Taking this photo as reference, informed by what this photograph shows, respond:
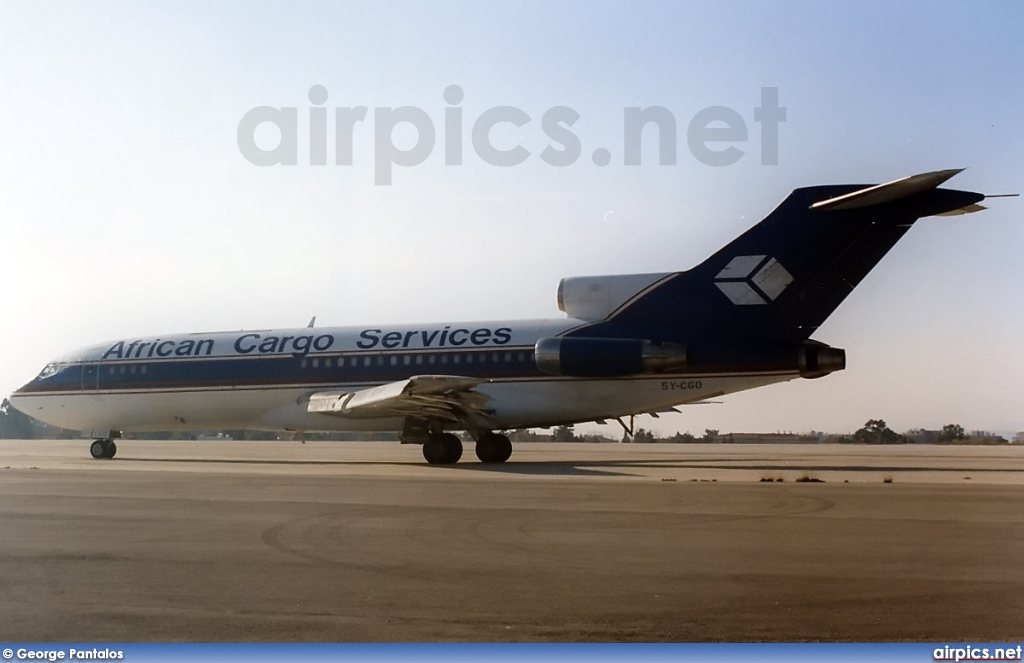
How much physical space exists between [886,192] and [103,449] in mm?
21944

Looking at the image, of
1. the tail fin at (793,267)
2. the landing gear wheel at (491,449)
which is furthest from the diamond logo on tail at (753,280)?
the landing gear wheel at (491,449)

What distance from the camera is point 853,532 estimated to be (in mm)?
10117

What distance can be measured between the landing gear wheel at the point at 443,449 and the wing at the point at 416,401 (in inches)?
18.6

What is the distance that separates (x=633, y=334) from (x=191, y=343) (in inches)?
510

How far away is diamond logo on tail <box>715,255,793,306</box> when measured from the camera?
2147 cm

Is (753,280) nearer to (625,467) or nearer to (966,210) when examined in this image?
(966,210)

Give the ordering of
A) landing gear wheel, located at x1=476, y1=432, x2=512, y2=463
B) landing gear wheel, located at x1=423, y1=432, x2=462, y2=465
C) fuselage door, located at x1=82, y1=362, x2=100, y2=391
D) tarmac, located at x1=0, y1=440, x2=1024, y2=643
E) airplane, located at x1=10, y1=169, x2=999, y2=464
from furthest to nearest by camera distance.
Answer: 1. fuselage door, located at x1=82, y1=362, x2=100, y2=391
2. landing gear wheel, located at x1=476, y1=432, x2=512, y2=463
3. landing gear wheel, located at x1=423, y1=432, x2=462, y2=465
4. airplane, located at x1=10, y1=169, x2=999, y2=464
5. tarmac, located at x1=0, y1=440, x2=1024, y2=643

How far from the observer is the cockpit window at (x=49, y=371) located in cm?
2984

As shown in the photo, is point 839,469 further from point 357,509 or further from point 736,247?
point 357,509

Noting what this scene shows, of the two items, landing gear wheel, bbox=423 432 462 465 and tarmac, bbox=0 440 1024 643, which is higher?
landing gear wheel, bbox=423 432 462 465

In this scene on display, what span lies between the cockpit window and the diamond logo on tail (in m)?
19.8

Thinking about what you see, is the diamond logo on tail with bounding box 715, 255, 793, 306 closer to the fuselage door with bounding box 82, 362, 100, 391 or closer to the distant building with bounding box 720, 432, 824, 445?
the fuselage door with bounding box 82, 362, 100, 391

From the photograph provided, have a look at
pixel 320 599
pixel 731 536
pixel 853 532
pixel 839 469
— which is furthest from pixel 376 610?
pixel 839 469

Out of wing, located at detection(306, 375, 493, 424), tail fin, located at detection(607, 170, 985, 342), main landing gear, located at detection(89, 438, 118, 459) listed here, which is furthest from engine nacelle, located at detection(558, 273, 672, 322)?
main landing gear, located at detection(89, 438, 118, 459)
